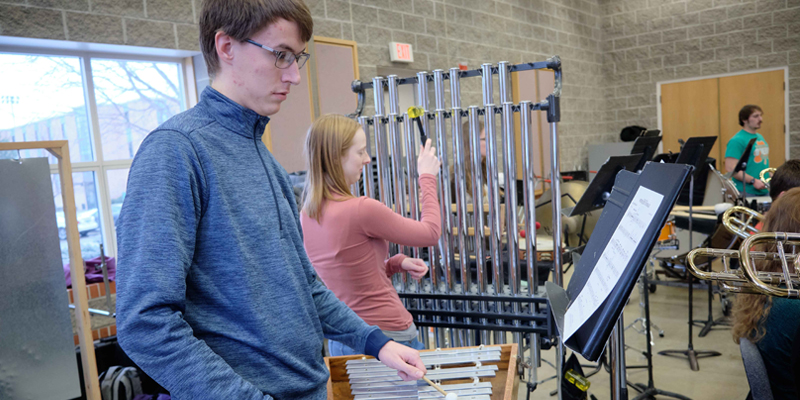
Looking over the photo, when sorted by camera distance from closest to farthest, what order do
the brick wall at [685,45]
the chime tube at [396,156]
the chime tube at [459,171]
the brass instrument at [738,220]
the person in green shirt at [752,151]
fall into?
the brass instrument at [738,220]
the chime tube at [459,171]
the chime tube at [396,156]
the person in green shirt at [752,151]
the brick wall at [685,45]

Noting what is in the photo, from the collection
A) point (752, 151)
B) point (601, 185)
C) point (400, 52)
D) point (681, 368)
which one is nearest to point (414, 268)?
point (601, 185)

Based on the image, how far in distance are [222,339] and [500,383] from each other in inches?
27.0

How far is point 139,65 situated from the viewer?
3.62m

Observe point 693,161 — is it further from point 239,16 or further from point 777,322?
point 239,16

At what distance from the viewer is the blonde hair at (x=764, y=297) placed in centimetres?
175

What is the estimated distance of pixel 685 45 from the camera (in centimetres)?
784

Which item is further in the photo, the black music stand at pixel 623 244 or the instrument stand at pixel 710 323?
the instrument stand at pixel 710 323

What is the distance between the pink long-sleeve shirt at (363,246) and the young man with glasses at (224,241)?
2.00ft

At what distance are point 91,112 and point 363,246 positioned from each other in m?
2.53

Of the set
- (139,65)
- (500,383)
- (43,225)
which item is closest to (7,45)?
(139,65)

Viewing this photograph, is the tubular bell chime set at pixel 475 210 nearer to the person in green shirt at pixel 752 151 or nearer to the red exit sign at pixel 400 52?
the red exit sign at pixel 400 52

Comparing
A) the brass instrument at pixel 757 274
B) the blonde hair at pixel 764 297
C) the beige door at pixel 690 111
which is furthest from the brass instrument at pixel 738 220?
the beige door at pixel 690 111

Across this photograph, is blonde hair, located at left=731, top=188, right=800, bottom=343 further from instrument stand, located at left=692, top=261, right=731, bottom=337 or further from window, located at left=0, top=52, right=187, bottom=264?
window, located at left=0, top=52, right=187, bottom=264

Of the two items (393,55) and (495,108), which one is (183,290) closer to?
(495,108)
